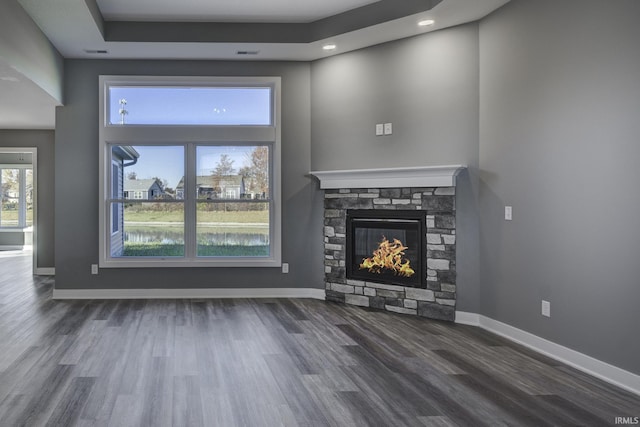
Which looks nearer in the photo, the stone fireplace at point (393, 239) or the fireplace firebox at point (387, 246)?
the stone fireplace at point (393, 239)

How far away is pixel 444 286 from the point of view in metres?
4.68

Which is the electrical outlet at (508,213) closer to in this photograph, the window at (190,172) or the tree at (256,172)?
the window at (190,172)

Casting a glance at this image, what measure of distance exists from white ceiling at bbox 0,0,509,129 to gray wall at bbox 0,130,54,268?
2385mm

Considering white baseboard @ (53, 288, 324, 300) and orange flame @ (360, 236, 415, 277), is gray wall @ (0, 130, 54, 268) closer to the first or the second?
white baseboard @ (53, 288, 324, 300)

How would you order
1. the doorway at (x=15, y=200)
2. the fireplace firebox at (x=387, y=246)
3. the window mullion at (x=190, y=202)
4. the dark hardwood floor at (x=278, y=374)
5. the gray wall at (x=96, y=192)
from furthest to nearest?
the doorway at (x=15, y=200) → the window mullion at (x=190, y=202) → the gray wall at (x=96, y=192) → the fireplace firebox at (x=387, y=246) → the dark hardwood floor at (x=278, y=374)

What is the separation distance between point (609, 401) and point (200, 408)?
238cm

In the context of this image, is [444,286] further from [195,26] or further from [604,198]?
[195,26]

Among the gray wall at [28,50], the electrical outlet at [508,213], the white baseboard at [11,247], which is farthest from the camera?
the white baseboard at [11,247]

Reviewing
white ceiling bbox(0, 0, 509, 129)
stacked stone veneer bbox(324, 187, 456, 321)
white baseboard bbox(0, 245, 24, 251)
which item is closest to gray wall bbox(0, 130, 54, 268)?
white ceiling bbox(0, 0, 509, 129)

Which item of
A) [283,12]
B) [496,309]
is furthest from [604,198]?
[283,12]

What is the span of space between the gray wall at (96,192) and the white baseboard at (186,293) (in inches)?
2.4

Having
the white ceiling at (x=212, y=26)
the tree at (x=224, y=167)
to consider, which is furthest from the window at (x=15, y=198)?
the tree at (x=224, y=167)

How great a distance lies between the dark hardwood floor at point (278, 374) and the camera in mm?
2523

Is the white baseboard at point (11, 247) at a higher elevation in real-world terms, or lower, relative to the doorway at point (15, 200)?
lower
